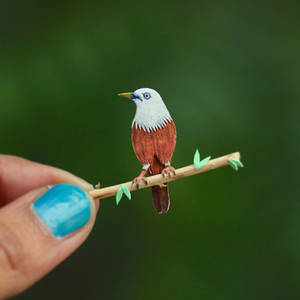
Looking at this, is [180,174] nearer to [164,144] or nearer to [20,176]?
[164,144]

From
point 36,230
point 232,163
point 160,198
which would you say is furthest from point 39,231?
point 232,163

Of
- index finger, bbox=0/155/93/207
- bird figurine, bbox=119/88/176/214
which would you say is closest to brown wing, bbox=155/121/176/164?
bird figurine, bbox=119/88/176/214

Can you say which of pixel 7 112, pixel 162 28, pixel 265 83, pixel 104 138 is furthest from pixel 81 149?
pixel 265 83

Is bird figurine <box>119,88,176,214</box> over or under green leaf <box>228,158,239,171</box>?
over

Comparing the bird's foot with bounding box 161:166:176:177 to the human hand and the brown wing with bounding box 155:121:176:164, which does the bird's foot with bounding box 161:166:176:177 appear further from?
the human hand

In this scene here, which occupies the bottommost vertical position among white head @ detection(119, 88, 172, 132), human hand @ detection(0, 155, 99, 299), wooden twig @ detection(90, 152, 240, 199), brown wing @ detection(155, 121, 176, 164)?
human hand @ detection(0, 155, 99, 299)

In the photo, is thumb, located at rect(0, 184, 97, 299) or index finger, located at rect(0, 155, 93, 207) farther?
index finger, located at rect(0, 155, 93, 207)

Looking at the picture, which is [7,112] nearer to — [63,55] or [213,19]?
[63,55]

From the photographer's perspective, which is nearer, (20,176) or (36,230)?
(36,230)
